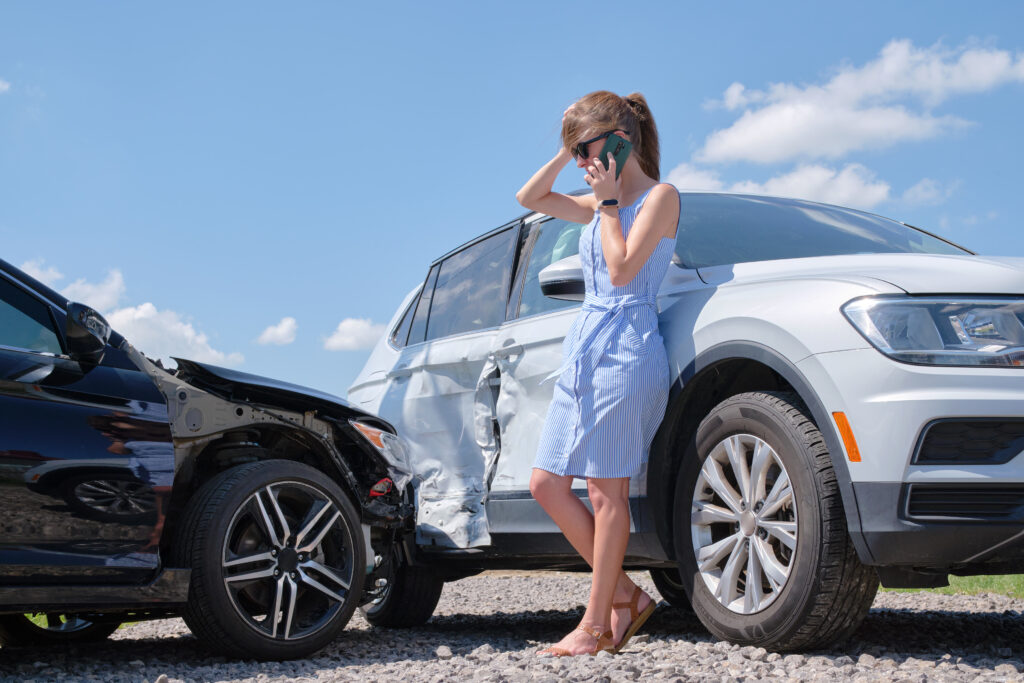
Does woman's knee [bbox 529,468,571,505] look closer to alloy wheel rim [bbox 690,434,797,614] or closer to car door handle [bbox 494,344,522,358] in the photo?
alloy wheel rim [bbox 690,434,797,614]

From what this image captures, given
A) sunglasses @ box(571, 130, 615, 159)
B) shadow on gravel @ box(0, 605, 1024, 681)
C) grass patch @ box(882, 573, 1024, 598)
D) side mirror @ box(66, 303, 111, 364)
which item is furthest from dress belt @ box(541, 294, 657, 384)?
grass patch @ box(882, 573, 1024, 598)

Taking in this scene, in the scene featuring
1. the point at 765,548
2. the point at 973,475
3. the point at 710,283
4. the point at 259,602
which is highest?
the point at 710,283

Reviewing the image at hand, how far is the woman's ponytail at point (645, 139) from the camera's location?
415 centimetres

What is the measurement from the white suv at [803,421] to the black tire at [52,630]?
200 cm

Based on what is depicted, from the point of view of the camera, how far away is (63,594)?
3.82 metres

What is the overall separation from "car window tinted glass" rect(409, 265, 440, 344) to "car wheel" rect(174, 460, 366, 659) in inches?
72.4

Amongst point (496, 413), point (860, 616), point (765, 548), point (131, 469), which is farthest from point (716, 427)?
point (131, 469)

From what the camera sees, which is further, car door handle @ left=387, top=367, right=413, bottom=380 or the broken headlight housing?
car door handle @ left=387, top=367, right=413, bottom=380

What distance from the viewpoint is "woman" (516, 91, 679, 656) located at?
12.6 ft

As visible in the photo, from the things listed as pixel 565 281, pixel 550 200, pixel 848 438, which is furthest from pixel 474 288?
pixel 848 438

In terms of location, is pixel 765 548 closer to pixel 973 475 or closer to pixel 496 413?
pixel 973 475

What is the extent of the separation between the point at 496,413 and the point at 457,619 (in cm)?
238

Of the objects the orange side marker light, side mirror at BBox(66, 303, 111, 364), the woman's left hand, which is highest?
the woman's left hand

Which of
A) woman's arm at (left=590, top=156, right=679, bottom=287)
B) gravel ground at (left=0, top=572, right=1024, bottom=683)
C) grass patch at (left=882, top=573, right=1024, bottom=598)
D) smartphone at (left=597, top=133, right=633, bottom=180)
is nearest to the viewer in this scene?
gravel ground at (left=0, top=572, right=1024, bottom=683)
